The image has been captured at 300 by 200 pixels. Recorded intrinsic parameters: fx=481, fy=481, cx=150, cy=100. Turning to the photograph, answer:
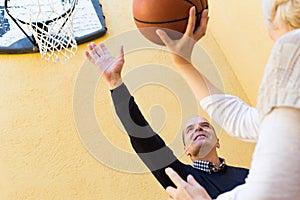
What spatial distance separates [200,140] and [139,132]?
504 millimetres

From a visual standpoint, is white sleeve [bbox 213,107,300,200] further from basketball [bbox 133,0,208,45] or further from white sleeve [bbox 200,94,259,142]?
basketball [bbox 133,0,208,45]

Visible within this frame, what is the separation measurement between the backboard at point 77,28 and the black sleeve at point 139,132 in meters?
1.69

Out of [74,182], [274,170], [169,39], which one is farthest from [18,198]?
[274,170]

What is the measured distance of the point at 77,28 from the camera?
303cm

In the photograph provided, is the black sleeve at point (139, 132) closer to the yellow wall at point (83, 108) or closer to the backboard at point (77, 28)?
the yellow wall at point (83, 108)

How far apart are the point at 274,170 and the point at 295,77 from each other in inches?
5.3

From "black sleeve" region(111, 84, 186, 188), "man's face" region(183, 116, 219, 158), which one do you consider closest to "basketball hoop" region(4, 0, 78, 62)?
"man's face" region(183, 116, 219, 158)

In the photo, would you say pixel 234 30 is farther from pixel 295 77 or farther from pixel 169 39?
pixel 295 77

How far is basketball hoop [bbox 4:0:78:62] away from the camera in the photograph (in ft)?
8.84

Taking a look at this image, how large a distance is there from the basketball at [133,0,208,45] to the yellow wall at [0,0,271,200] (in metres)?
1.23

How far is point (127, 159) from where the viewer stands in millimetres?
2562

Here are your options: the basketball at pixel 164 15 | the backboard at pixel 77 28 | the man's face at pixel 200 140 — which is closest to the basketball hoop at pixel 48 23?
the backboard at pixel 77 28

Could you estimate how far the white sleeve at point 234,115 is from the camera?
3.12 feet

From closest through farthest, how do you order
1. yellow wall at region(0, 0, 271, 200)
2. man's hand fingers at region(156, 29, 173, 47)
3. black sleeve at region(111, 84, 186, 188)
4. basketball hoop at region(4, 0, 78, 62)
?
man's hand fingers at region(156, 29, 173, 47) < black sleeve at region(111, 84, 186, 188) < yellow wall at region(0, 0, 271, 200) < basketball hoop at region(4, 0, 78, 62)
